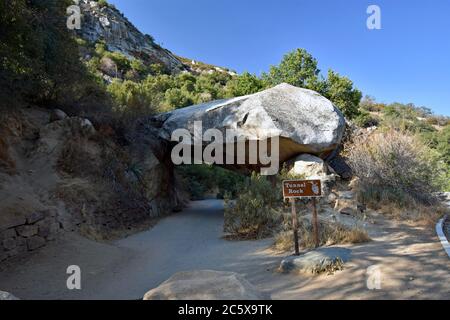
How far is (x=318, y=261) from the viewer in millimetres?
5199

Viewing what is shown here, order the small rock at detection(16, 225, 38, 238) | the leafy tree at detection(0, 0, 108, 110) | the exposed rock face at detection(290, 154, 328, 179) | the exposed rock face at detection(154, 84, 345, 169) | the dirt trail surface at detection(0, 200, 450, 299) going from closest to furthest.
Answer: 1. the dirt trail surface at detection(0, 200, 450, 299)
2. the small rock at detection(16, 225, 38, 238)
3. the leafy tree at detection(0, 0, 108, 110)
4. the exposed rock face at detection(290, 154, 328, 179)
5. the exposed rock face at detection(154, 84, 345, 169)

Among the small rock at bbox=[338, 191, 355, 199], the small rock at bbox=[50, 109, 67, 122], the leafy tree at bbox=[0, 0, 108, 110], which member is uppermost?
the leafy tree at bbox=[0, 0, 108, 110]

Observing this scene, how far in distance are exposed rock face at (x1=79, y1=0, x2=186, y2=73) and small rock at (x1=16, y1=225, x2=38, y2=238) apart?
3761 centimetres

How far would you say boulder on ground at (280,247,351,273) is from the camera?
512 centimetres

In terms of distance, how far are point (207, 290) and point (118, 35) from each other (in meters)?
46.5

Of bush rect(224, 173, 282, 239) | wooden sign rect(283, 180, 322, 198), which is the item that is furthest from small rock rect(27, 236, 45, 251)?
wooden sign rect(283, 180, 322, 198)

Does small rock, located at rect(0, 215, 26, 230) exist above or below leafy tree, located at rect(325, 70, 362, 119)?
below

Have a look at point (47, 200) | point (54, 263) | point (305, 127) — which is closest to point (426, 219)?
point (305, 127)

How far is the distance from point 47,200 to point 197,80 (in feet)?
117

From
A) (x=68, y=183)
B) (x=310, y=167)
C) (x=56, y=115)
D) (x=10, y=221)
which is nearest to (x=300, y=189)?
(x=10, y=221)

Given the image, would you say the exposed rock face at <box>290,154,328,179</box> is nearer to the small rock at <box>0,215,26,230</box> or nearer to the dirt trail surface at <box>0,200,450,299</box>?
the dirt trail surface at <box>0,200,450,299</box>

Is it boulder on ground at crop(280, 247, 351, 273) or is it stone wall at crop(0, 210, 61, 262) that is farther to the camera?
stone wall at crop(0, 210, 61, 262)

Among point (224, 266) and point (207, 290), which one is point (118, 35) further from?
point (207, 290)

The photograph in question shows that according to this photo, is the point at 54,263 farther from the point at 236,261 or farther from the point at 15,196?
the point at 236,261
